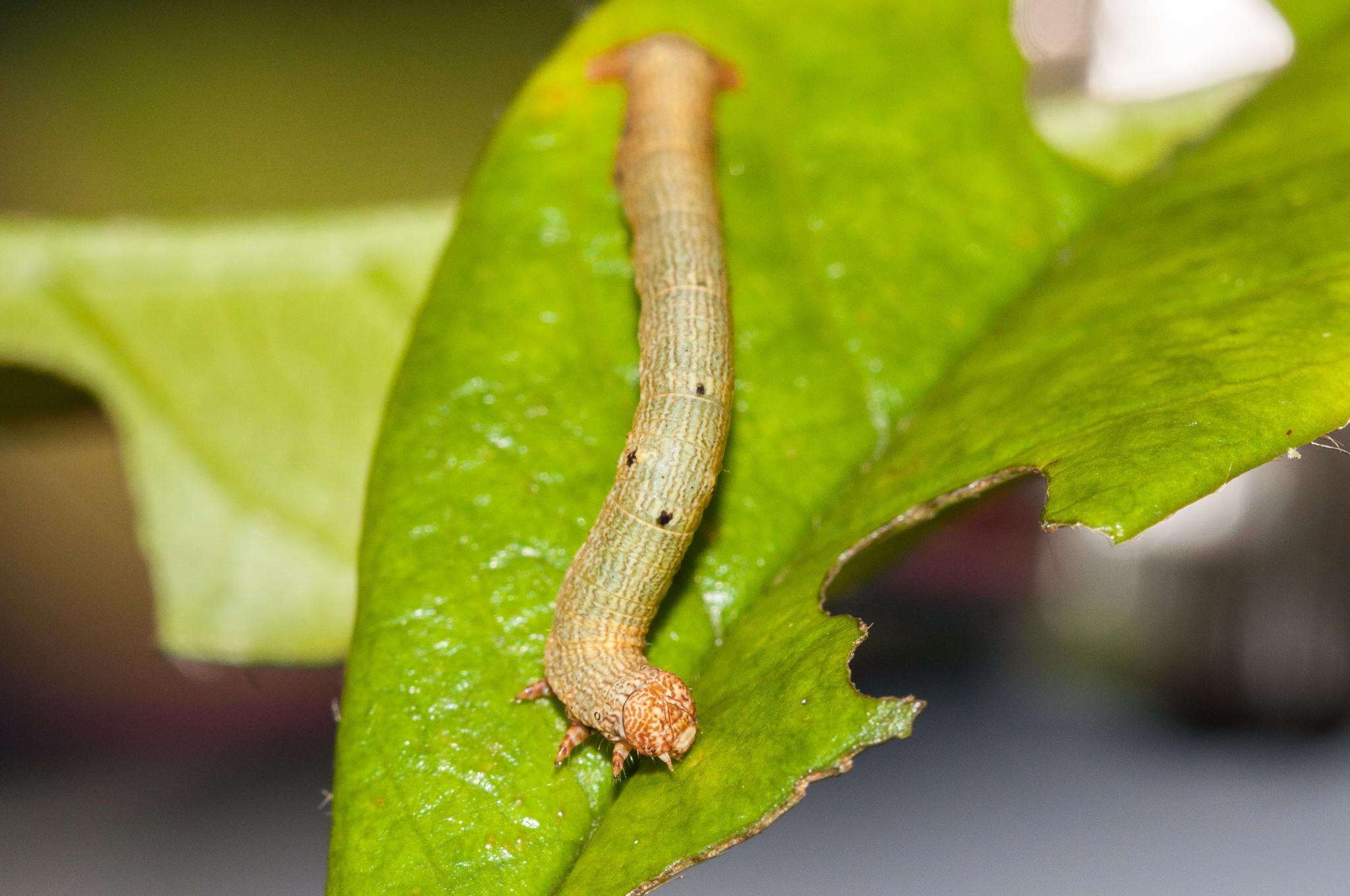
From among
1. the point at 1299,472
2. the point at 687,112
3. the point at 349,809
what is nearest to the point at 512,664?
the point at 349,809

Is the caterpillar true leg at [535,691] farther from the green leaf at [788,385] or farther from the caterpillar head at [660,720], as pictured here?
the caterpillar head at [660,720]

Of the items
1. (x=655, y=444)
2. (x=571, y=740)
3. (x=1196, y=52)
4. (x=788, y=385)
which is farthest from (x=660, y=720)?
(x=1196, y=52)

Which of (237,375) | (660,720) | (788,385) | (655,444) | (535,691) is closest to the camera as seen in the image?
(660,720)

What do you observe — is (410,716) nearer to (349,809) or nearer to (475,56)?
(349,809)

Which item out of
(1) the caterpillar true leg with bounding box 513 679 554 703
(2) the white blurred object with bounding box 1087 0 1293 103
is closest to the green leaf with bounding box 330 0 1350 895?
(1) the caterpillar true leg with bounding box 513 679 554 703

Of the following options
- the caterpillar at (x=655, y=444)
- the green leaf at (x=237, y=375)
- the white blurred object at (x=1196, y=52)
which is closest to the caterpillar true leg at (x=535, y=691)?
the caterpillar at (x=655, y=444)

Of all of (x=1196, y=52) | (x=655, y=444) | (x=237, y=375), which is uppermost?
(x=237, y=375)

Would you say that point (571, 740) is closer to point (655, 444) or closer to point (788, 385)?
point (655, 444)
